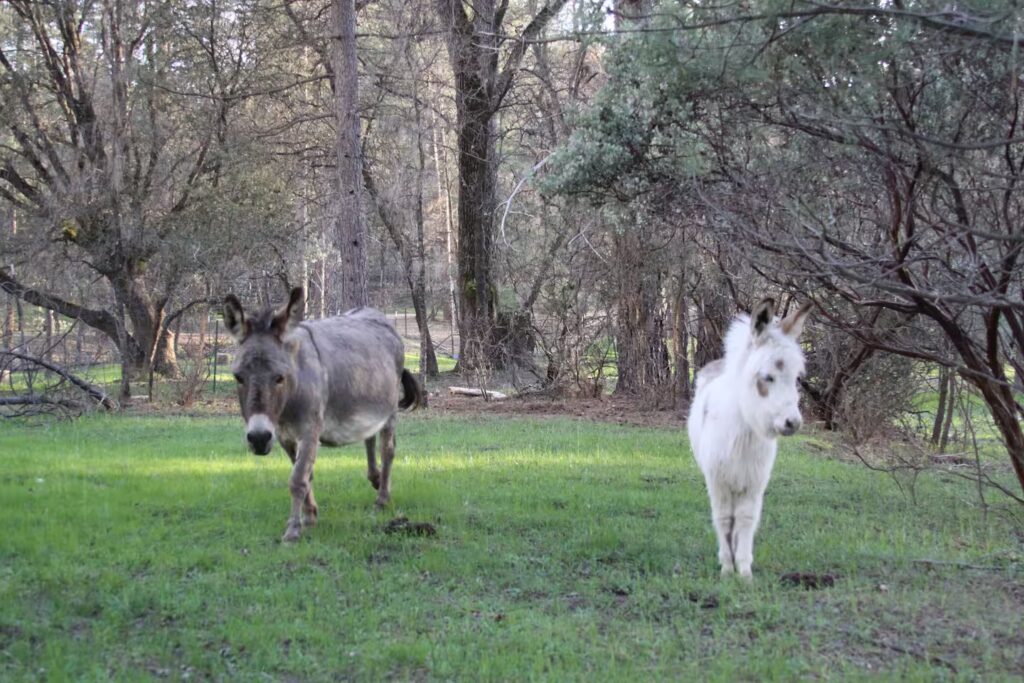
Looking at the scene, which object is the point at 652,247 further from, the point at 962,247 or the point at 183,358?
the point at 183,358

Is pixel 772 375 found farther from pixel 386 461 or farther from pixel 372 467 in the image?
pixel 372 467

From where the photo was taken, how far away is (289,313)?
7.73m

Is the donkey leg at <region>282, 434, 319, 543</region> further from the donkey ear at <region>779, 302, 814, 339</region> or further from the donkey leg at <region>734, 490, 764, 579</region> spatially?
the donkey ear at <region>779, 302, 814, 339</region>

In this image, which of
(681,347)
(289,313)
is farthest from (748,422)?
(681,347)

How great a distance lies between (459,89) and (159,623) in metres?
19.5

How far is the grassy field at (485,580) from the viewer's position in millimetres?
5172

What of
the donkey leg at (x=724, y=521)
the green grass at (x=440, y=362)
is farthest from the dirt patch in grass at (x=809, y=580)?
the green grass at (x=440, y=362)

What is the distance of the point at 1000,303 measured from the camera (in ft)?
18.9

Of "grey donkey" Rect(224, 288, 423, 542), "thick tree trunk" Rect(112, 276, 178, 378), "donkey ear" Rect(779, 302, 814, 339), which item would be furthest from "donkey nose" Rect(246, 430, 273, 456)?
"thick tree trunk" Rect(112, 276, 178, 378)

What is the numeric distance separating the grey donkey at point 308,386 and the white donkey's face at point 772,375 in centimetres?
374

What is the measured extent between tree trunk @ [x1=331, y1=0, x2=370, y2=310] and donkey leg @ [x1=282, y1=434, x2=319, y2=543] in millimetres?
8683

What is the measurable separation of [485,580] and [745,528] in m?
2.04

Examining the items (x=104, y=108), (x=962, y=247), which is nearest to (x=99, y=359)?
(x=104, y=108)

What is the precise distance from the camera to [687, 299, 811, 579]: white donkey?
6469 mm
